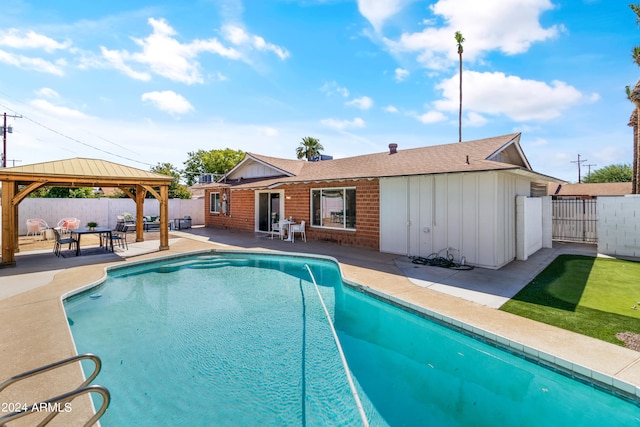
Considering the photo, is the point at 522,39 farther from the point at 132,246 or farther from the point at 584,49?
the point at 132,246

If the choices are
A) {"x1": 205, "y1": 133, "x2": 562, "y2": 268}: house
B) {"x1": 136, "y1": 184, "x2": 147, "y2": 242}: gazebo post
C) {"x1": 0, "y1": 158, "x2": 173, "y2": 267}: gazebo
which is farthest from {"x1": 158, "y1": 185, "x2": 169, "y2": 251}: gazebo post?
{"x1": 205, "y1": 133, "x2": 562, "y2": 268}: house

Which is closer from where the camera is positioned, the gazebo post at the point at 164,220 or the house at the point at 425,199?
the house at the point at 425,199

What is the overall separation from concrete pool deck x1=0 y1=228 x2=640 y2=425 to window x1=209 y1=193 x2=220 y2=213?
10133 mm

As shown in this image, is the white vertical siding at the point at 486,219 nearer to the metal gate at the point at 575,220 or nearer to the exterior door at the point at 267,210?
the metal gate at the point at 575,220

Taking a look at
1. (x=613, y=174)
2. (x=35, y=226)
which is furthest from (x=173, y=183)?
(x=613, y=174)

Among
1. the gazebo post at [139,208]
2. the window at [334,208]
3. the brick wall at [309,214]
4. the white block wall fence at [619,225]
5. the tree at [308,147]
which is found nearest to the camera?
the white block wall fence at [619,225]

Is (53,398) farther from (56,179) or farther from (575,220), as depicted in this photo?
(575,220)

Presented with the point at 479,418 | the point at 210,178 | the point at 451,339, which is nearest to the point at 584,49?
the point at 451,339

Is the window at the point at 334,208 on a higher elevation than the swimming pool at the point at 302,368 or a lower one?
higher

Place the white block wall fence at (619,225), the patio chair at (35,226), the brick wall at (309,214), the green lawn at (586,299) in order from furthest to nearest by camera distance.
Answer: the patio chair at (35,226), the brick wall at (309,214), the white block wall fence at (619,225), the green lawn at (586,299)

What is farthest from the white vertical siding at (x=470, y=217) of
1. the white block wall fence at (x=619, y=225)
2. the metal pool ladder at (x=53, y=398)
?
the metal pool ladder at (x=53, y=398)

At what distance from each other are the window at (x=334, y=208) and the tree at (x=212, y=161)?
3383cm

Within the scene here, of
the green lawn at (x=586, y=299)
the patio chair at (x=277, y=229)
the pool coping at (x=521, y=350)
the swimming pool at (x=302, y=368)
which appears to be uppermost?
the patio chair at (x=277, y=229)

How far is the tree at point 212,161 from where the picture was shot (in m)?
46.3
